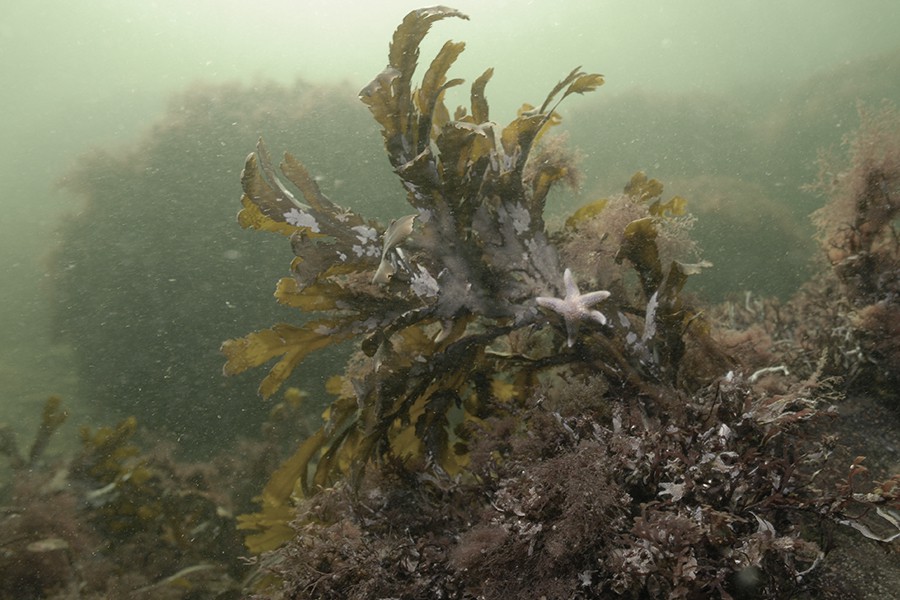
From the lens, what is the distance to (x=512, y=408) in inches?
87.4

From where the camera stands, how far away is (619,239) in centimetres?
250

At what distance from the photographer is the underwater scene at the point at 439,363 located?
1.55m

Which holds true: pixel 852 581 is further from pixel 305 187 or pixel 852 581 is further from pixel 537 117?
pixel 305 187

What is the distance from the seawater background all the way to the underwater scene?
7120 mm

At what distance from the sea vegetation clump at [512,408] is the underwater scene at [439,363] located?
1 centimetres

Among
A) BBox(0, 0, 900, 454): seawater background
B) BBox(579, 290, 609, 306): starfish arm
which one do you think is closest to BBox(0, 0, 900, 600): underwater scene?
BBox(579, 290, 609, 306): starfish arm

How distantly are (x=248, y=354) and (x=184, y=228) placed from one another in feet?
16.7

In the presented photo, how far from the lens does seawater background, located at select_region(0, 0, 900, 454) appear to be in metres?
16.1

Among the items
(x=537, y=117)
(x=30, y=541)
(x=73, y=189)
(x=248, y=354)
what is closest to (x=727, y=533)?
(x=537, y=117)

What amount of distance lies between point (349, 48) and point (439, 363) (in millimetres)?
42070

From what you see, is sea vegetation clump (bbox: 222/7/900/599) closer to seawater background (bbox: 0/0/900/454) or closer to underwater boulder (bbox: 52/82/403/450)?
underwater boulder (bbox: 52/82/403/450)

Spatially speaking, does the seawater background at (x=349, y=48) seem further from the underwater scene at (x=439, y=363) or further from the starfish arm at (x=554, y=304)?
the starfish arm at (x=554, y=304)

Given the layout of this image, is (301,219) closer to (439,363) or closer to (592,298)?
(439,363)

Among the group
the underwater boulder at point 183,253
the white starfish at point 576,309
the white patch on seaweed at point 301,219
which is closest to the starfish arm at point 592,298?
the white starfish at point 576,309
